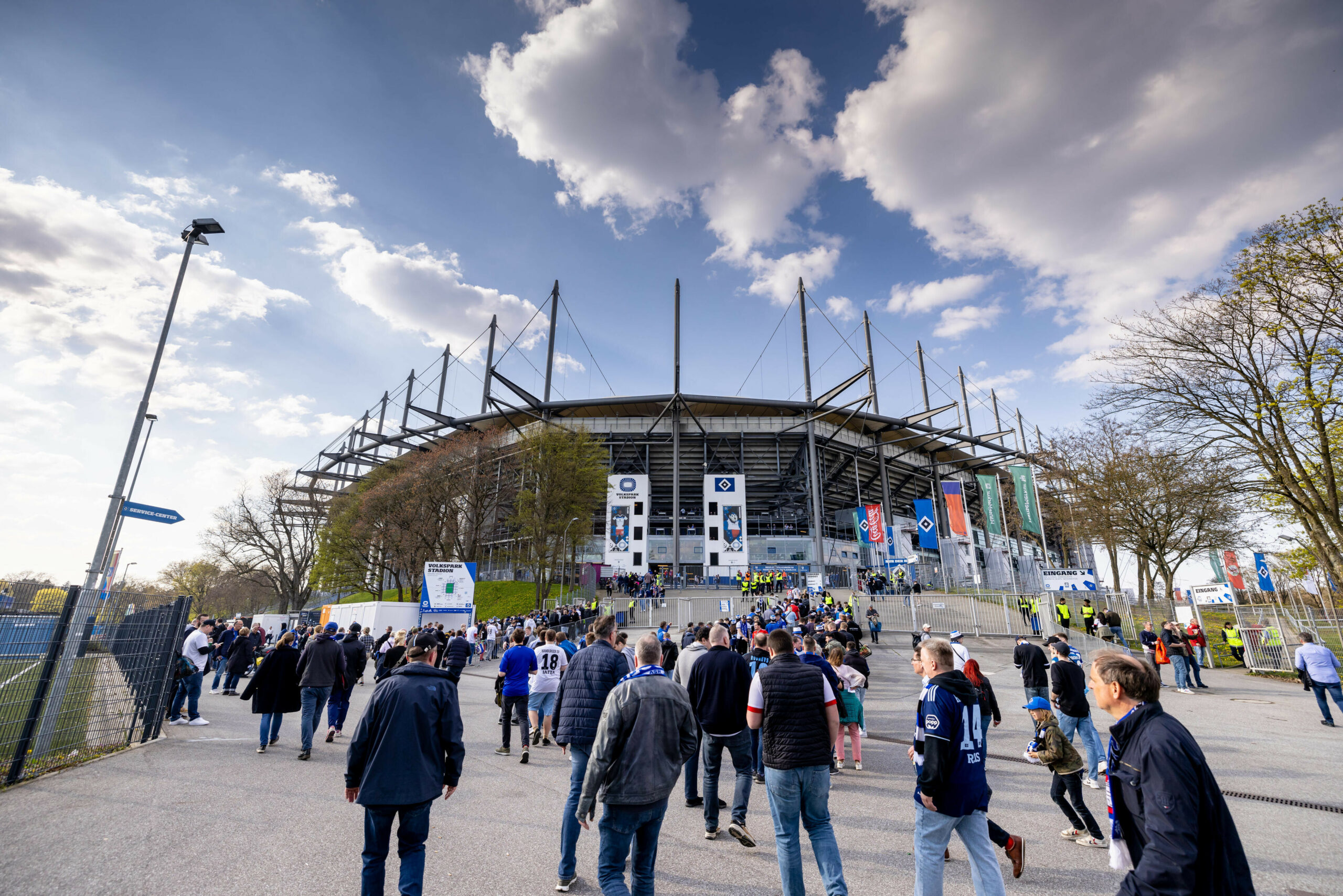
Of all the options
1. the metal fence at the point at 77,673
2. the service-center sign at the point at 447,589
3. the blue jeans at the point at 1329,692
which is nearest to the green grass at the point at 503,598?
the service-center sign at the point at 447,589

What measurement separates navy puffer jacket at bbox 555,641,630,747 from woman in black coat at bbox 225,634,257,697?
417 inches

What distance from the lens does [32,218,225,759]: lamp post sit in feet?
19.8

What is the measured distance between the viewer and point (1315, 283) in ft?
32.7

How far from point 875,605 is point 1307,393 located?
49.4 ft

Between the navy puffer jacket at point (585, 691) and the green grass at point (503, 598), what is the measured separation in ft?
104

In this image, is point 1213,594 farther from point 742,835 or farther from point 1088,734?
point 742,835

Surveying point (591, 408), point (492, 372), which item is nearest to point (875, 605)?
point (591, 408)

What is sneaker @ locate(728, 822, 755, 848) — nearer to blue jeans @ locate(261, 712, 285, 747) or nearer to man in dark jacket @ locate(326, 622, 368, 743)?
man in dark jacket @ locate(326, 622, 368, 743)

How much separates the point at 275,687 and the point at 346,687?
3.12 ft

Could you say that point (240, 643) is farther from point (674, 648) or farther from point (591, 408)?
point (591, 408)

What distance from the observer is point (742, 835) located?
14.7ft

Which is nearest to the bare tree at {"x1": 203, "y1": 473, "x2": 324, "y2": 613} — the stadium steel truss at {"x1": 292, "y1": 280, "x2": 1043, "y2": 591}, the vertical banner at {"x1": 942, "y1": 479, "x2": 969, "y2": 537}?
the stadium steel truss at {"x1": 292, "y1": 280, "x2": 1043, "y2": 591}

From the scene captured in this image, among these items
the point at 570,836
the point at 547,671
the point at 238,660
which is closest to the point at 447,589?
the point at 238,660

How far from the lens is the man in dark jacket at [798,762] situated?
11.0ft
